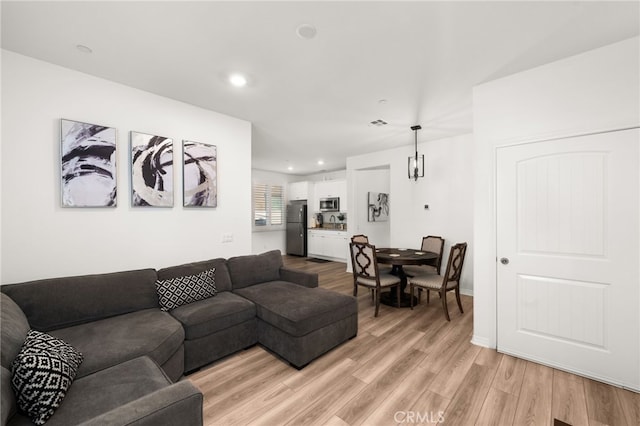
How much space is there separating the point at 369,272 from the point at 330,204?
3.81 meters

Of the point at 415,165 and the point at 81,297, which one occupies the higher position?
the point at 415,165

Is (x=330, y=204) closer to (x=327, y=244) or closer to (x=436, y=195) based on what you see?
(x=327, y=244)

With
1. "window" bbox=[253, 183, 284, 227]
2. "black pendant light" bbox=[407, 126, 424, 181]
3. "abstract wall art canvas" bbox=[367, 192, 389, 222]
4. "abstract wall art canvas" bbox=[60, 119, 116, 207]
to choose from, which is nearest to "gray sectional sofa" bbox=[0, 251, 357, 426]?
"abstract wall art canvas" bbox=[60, 119, 116, 207]

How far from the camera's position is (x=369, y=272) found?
144 inches

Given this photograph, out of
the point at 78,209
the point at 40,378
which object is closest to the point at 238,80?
the point at 78,209

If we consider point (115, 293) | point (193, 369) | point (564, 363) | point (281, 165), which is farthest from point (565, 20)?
point (281, 165)

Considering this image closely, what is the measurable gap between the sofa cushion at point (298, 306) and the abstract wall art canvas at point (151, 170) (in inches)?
55.2

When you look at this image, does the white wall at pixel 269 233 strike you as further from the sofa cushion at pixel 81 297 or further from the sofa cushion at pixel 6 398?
the sofa cushion at pixel 6 398

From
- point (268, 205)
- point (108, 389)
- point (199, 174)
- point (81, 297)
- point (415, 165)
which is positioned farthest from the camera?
point (268, 205)

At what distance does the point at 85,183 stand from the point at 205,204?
1135mm

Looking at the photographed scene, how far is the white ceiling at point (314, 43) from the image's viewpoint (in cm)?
169

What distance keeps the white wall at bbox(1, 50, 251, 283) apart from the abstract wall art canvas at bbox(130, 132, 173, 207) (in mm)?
75

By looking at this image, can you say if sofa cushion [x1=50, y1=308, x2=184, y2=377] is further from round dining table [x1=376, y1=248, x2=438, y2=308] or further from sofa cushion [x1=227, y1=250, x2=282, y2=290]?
round dining table [x1=376, y1=248, x2=438, y2=308]

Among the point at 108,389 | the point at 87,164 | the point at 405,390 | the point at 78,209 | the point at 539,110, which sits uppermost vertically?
the point at 539,110
